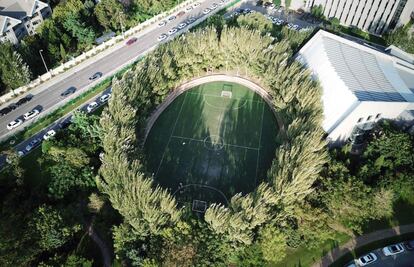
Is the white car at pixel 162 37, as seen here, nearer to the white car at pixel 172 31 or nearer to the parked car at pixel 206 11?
the white car at pixel 172 31

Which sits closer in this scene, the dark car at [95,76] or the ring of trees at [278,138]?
the ring of trees at [278,138]

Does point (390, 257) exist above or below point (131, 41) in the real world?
below

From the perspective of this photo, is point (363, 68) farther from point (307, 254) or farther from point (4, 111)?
point (4, 111)

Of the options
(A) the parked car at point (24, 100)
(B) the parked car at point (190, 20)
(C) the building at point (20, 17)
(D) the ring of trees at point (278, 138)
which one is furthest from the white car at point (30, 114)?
(B) the parked car at point (190, 20)

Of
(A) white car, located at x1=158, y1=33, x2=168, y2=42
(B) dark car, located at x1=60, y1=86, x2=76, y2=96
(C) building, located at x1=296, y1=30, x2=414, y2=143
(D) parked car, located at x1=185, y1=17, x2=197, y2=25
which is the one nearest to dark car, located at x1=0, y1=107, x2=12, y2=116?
(B) dark car, located at x1=60, y1=86, x2=76, y2=96

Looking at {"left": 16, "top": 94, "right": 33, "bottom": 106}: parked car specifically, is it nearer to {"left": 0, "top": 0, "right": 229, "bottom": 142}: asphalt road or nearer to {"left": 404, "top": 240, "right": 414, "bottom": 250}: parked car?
{"left": 0, "top": 0, "right": 229, "bottom": 142}: asphalt road

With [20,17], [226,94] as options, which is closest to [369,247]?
[226,94]

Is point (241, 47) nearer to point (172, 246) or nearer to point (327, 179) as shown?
point (327, 179)
